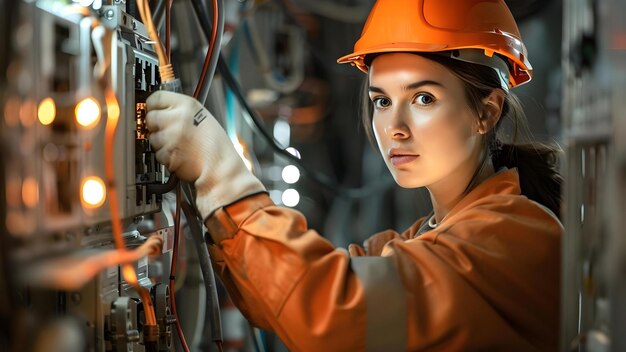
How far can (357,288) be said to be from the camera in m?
1.54

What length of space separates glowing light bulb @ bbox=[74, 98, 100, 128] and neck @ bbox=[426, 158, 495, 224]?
3.35 ft

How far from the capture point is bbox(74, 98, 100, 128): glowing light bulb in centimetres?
125

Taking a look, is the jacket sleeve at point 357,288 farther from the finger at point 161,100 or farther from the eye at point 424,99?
the eye at point 424,99

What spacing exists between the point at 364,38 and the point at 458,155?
0.43 meters

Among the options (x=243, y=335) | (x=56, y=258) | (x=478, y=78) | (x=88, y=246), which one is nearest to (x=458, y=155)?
(x=478, y=78)

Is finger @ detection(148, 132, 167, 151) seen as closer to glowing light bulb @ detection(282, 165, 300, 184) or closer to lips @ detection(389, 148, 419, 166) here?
lips @ detection(389, 148, 419, 166)

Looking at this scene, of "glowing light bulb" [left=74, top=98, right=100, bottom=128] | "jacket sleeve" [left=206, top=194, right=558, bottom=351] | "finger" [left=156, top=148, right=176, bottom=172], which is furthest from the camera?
"finger" [left=156, top=148, right=176, bottom=172]

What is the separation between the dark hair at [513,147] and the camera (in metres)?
1.91

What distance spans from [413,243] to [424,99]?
43 centimetres

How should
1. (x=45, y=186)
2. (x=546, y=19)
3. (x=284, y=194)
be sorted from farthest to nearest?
(x=284, y=194) < (x=546, y=19) < (x=45, y=186)

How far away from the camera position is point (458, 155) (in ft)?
6.32

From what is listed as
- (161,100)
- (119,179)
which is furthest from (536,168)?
(119,179)

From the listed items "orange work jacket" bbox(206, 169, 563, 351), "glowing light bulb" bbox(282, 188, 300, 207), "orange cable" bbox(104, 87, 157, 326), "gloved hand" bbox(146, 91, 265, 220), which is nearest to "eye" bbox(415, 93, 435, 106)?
"orange work jacket" bbox(206, 169, 563, 351)

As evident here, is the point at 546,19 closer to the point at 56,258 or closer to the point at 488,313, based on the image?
the point at 488,313
